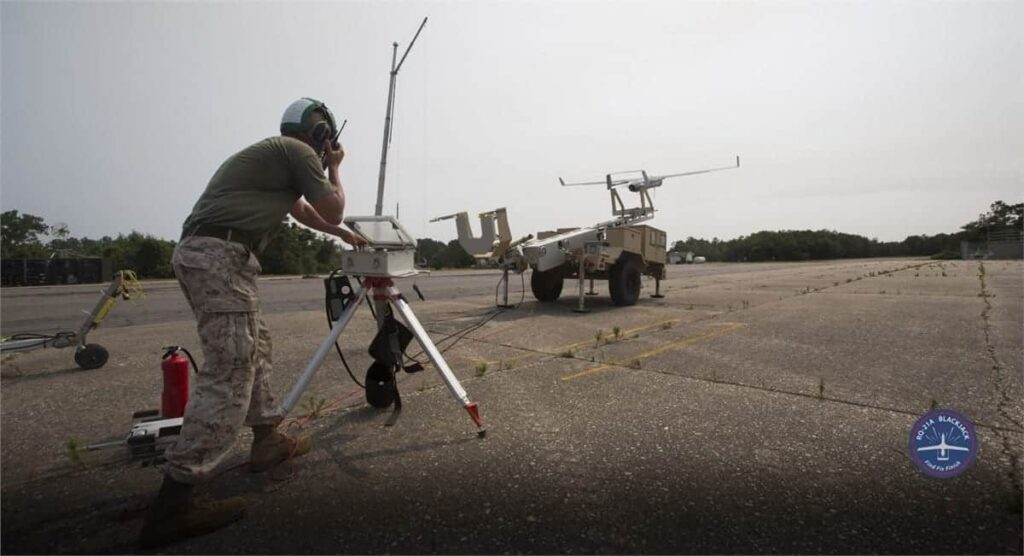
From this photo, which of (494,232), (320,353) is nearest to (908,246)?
(494,232)

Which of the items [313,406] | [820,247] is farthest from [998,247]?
[313,406]

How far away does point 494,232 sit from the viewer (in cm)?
928

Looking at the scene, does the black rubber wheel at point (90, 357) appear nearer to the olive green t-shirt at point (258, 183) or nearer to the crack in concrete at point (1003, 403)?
the olive green t-shirt at point (258, 183)

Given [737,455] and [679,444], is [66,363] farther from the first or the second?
[737,455]

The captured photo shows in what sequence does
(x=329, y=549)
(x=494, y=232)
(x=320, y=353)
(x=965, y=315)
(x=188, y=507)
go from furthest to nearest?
(x=494, y=232) < (x=965, y=315) < (x=320, y=353) < (x=188, y=507) < (x=329, y=549)

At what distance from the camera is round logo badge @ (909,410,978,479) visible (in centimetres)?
240

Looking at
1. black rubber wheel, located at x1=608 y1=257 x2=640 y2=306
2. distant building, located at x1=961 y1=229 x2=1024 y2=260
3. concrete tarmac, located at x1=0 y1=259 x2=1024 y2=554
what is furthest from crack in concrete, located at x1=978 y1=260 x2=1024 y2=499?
distant building, located at x1=961 y1=229 x2=1024 y2=260

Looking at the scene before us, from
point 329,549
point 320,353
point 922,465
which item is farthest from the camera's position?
point 320,353

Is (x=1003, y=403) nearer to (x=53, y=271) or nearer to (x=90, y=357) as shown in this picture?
(x=90, y=357)

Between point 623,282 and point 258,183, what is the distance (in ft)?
26.6

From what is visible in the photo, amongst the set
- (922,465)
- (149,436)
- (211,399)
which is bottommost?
(922,465)

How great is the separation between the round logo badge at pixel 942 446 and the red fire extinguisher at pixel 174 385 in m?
4.05

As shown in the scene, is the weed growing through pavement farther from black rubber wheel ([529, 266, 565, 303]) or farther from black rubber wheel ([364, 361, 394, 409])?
black rubber wheel ([529, 266, 565, 303])

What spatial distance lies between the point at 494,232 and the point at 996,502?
25.8 ft
